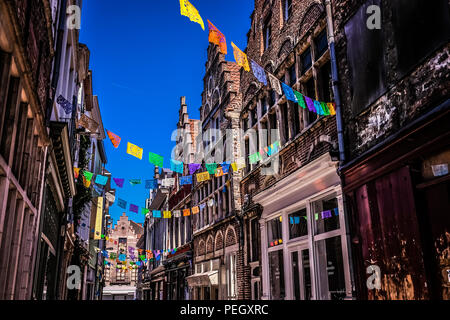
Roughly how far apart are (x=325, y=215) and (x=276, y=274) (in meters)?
3.19

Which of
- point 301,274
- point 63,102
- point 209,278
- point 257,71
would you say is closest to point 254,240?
point 301,274

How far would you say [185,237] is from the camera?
77.9 feet

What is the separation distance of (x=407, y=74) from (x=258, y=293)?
28.5 ft

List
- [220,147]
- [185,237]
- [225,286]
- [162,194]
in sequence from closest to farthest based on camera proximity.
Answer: [225,286]
[220,147]
[185,237]
[162,194]

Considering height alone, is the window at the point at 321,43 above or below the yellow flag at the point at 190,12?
above

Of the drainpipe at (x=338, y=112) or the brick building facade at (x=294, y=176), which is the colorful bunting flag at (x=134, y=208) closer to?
the brick building facade at (x=294, y=176)

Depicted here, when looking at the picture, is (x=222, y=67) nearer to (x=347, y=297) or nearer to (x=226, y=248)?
(x=226, y=248)

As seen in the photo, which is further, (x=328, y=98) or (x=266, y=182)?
(x=266, y=182)

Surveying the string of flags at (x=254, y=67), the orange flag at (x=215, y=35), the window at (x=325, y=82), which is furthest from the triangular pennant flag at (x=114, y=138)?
the window at (x=325, y=82)

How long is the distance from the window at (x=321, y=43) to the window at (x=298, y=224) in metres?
3.97

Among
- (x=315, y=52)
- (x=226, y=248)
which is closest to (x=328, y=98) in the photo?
(x=315, y=52)

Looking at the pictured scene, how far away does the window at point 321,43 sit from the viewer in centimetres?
985

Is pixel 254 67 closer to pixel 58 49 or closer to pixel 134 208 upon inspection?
pixel 58 49

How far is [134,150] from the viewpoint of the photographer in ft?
39.3
